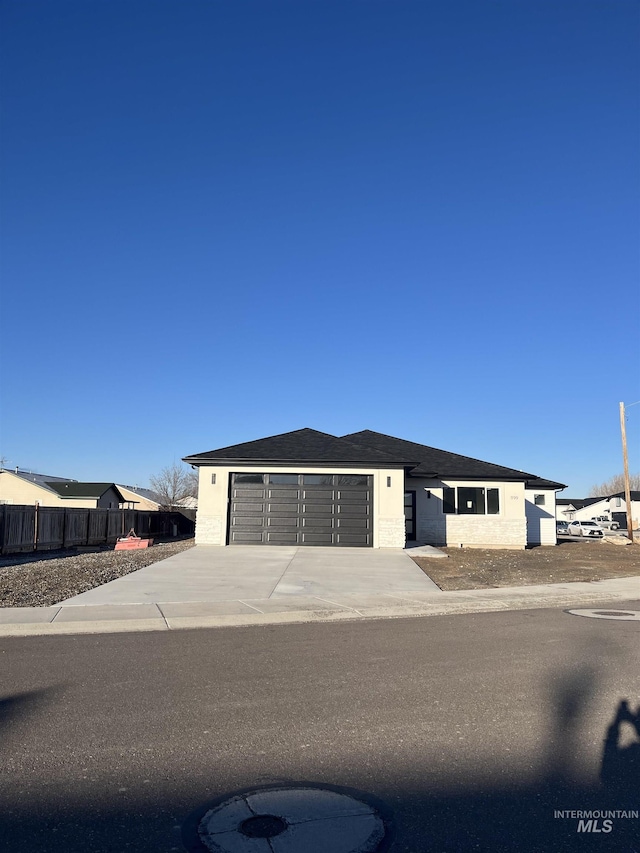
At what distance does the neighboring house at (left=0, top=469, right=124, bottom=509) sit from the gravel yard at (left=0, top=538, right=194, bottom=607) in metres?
30.0

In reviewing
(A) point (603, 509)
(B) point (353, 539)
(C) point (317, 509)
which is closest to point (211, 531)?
(C) point (317, 509)

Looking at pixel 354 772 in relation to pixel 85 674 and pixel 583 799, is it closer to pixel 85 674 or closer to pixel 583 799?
pixel 583 799

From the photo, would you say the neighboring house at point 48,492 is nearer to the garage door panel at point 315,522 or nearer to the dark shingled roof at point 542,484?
the garage door panel at point 315,522

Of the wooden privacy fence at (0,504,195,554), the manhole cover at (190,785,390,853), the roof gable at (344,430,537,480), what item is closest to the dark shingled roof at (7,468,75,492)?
Answer: the wooden privacy fence at (0,504,195,554)

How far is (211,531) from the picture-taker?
24469 millimetres

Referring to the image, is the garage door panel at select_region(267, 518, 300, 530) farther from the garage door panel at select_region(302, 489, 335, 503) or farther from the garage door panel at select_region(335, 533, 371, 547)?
the garage door panel at select_region(335, 533, 371, 547)

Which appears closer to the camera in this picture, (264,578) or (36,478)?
(264,578)

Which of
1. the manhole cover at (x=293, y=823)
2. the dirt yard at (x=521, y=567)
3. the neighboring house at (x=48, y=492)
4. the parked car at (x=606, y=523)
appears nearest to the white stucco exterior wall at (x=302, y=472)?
the dirt yard at (x=521, y=567)

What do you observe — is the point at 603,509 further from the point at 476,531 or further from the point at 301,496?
the point at 301,496

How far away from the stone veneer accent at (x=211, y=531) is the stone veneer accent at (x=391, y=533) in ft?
19.5

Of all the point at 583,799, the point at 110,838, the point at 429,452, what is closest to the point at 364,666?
the point at 583,799

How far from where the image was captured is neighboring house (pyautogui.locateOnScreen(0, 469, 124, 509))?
166 feet

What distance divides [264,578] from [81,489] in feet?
137

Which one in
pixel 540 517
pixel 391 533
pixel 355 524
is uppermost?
pixel 540 517
